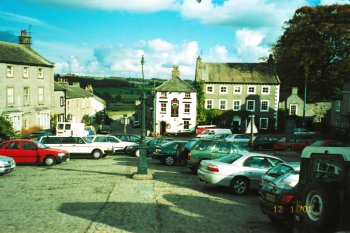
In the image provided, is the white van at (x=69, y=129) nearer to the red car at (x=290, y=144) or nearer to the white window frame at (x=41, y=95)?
the white window frame at (x=41, y=95)

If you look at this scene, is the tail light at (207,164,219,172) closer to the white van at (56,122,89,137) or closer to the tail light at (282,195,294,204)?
the tail light at (282,195,294,204)

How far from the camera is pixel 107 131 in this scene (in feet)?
170

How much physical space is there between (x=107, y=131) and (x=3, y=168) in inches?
1371

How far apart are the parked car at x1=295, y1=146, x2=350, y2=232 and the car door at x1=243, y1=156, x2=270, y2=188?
22.6 ft

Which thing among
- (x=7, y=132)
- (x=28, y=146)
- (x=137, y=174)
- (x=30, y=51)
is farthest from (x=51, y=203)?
(x=30, y=51)

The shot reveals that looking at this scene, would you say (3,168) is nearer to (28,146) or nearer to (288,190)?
(28,146)

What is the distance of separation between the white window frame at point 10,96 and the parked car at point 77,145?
1708cm

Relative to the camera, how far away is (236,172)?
47.1ft

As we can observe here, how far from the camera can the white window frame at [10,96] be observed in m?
40.2

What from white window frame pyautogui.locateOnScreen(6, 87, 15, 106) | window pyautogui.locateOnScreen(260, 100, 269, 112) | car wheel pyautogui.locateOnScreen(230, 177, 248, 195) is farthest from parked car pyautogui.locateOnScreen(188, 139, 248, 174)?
window pyautogui.locateOnScreen(260, 100, 269, 112)

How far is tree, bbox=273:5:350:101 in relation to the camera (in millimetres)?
55219

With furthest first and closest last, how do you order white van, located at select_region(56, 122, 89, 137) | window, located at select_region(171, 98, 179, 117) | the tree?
window, located at select_region(171, 98, 179, 117)
the tree
white van, located at select_region(56, 122, 89, 137)

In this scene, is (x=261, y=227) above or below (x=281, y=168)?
below

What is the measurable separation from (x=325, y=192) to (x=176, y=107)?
165ft
